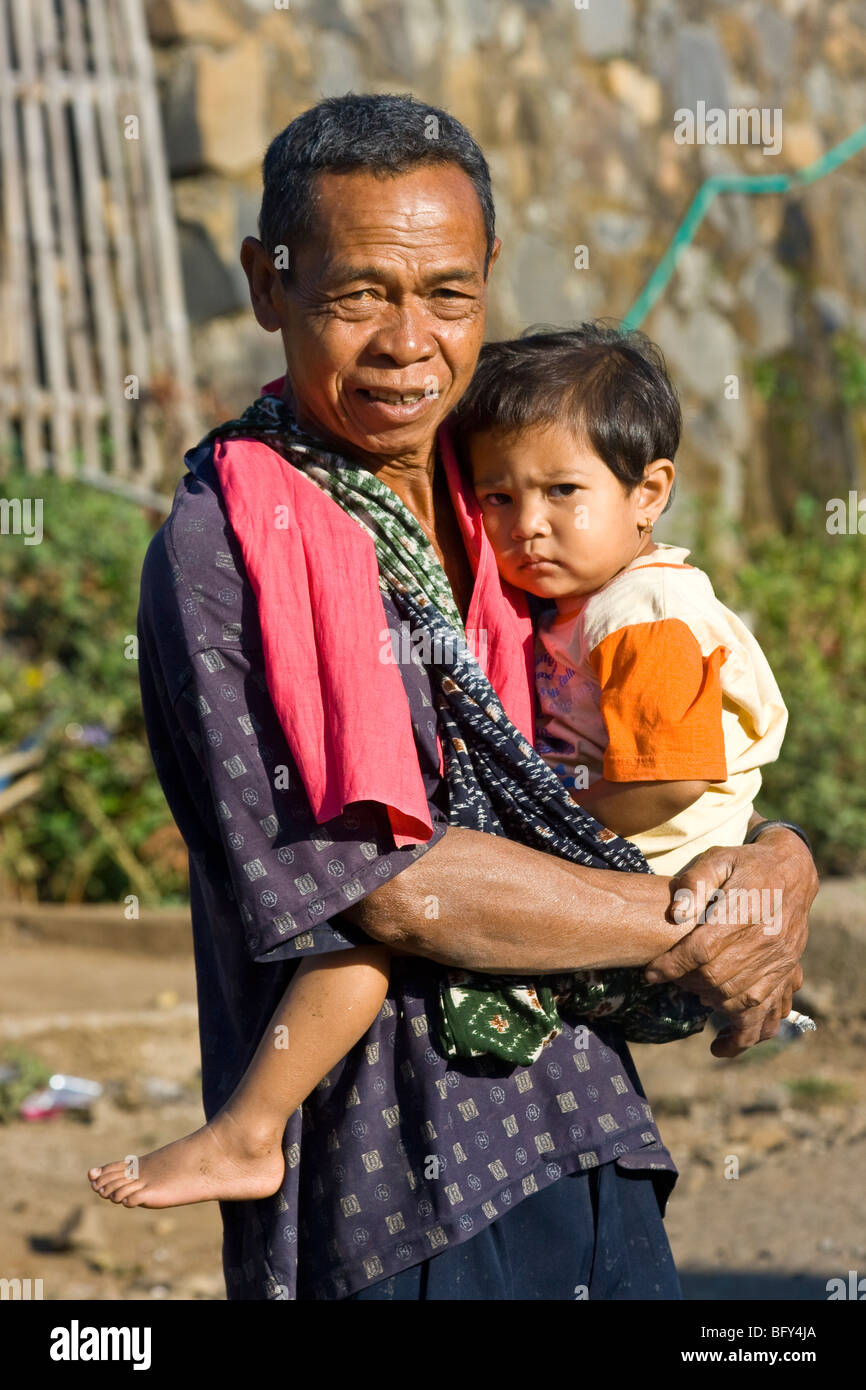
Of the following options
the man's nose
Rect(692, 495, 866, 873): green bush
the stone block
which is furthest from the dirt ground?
the stone block

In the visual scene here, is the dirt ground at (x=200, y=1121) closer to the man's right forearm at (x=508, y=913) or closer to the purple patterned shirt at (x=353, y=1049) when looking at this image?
the purple patterned shirt at (x=353, y=1049)

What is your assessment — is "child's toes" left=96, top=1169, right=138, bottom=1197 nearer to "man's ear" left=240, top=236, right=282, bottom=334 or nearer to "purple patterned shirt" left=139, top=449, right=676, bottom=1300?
"purple patterned shirt" left=139, top=449, right=676, bottom=1300

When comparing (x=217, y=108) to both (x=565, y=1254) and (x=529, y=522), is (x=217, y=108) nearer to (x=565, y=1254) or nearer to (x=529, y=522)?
(x=529, y=522)

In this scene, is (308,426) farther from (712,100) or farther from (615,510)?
(712,100)

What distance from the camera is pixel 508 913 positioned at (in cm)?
181

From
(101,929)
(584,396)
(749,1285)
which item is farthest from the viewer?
(101,929)

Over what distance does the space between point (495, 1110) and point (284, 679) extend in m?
0.62

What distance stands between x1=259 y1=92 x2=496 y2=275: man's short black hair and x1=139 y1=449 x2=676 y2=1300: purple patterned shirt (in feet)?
1.04

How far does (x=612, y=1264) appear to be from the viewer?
2.01 meters

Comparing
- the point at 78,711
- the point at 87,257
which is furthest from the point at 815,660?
the point at 87,257

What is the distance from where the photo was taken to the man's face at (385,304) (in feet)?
6.03

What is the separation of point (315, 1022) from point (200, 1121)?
9.59 ft

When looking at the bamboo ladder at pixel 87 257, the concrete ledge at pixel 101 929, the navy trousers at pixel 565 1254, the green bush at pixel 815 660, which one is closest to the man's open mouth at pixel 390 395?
the navy trousers at pixel 565 1254

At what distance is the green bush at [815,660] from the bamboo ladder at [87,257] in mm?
2670
